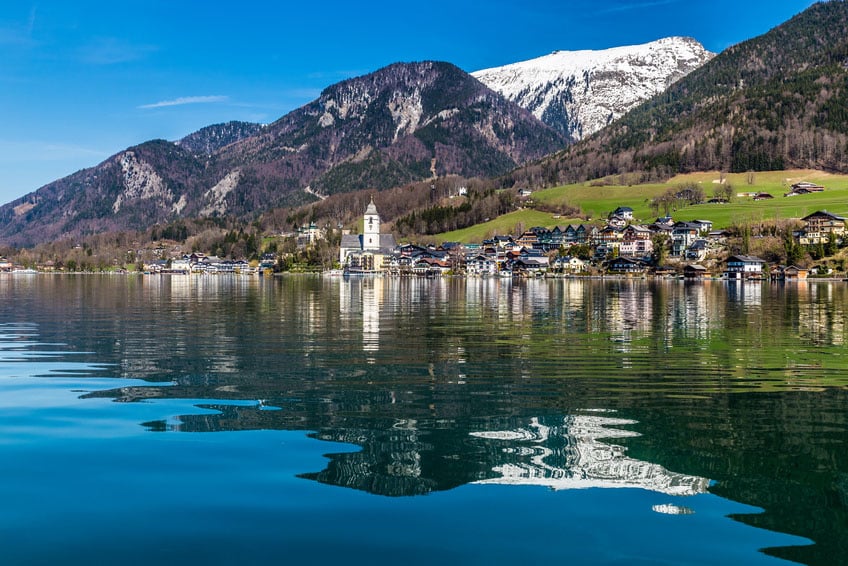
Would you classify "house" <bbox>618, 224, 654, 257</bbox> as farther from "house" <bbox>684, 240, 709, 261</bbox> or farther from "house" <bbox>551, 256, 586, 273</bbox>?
"house" <bbox>684, 240, 709, 261</bbox>

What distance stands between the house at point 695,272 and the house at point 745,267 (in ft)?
21.5

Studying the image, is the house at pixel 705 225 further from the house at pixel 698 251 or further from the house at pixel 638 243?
the house at pixel 638 243

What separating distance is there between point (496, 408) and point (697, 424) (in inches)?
191

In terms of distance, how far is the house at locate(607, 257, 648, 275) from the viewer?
180750 millimetres

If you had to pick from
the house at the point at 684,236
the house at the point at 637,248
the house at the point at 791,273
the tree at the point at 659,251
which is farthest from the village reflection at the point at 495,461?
the house at the point at 637,248

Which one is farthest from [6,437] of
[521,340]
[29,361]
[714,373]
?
[521,340]

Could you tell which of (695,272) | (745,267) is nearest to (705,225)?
(695,272)

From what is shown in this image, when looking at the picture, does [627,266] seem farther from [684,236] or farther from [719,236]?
[719,236]

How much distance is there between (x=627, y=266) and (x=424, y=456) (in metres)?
179

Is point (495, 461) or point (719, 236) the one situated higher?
point (719, 236)

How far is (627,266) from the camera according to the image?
182625 millimetres

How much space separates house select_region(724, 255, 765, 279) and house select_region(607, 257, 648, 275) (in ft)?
80.0

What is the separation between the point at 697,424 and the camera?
15.3 meters

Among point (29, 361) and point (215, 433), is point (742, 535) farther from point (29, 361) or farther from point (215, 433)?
point (29, 361)
